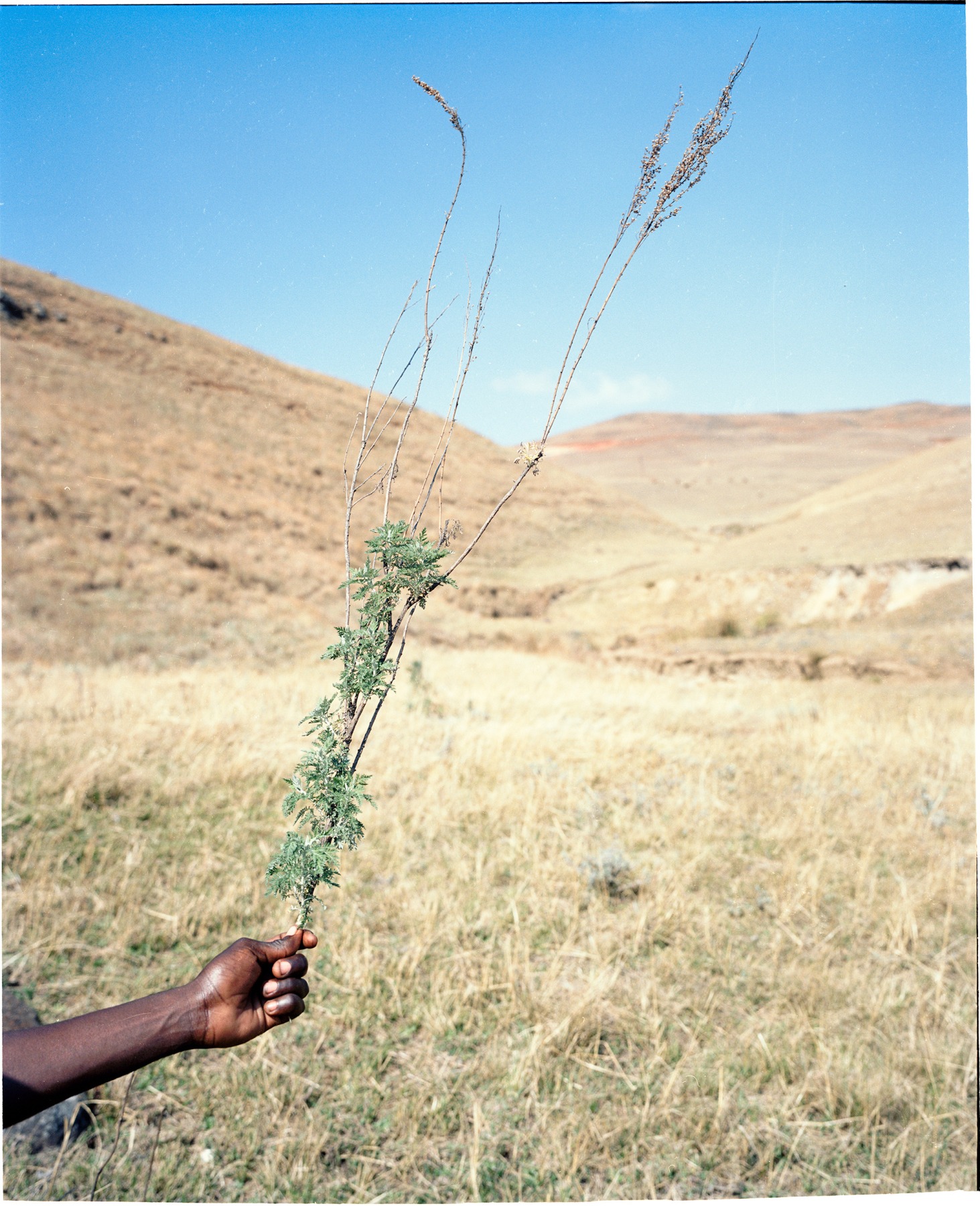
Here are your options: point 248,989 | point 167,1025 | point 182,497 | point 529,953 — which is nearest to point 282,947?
point 248,989

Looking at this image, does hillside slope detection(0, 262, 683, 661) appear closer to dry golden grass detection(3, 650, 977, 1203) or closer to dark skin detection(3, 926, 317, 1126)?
dry golden grass detection(3, 650, 977, 1203)

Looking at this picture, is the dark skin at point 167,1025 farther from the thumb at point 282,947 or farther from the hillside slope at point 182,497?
the hillside slope at point 182,497

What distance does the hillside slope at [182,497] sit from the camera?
15.3m

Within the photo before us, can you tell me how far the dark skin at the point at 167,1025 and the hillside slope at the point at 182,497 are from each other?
11676mm

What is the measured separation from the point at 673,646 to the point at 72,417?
58.9ft

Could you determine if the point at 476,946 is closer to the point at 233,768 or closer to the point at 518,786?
the point at 518,786

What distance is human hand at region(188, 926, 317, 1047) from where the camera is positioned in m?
1.22

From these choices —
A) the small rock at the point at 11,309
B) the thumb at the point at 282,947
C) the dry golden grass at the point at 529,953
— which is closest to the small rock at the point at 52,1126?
the dry golden grass at the point at 529,953

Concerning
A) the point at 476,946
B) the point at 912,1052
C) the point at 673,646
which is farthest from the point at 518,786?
the point at 673,646

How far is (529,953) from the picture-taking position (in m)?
3.60

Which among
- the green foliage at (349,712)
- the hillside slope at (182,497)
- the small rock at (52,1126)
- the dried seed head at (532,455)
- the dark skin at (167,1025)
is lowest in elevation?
the small rock at (52,1126)

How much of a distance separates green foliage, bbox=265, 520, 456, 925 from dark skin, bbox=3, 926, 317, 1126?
11 centimetres

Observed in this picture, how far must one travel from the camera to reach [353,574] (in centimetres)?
114

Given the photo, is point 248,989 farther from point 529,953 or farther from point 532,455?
point 529,953
